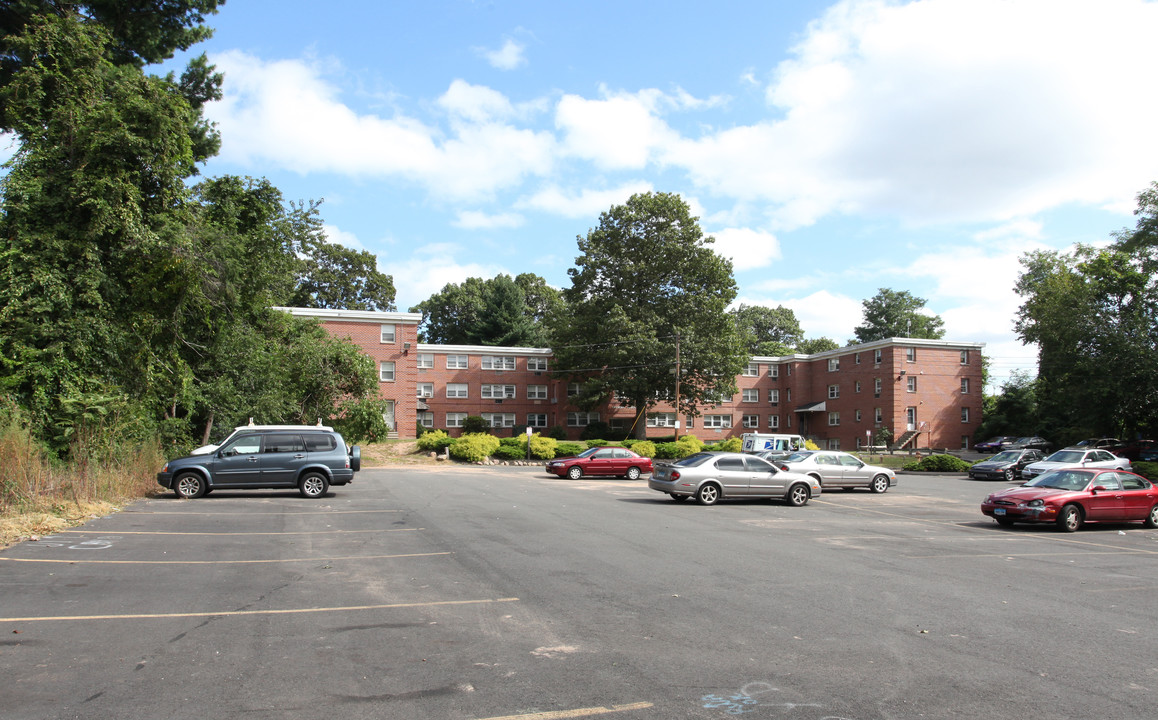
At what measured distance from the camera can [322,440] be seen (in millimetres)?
20578

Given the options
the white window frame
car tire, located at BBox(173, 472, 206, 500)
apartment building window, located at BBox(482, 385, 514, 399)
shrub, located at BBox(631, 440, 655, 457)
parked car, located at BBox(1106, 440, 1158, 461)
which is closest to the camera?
car tire, located at BBox(173, 472, 206, 500)

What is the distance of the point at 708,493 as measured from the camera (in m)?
20.7

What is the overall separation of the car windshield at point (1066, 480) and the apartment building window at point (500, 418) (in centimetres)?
5230

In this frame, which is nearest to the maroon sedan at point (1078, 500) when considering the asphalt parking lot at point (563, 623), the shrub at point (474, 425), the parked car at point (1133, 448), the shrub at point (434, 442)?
the asphalt parking lot at point (563, 623)

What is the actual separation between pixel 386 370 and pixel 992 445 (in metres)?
43.8

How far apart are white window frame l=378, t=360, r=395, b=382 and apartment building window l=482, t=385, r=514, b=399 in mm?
15387

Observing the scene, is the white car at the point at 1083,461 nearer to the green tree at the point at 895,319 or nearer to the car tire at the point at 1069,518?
the car tire at the point at 1069,518

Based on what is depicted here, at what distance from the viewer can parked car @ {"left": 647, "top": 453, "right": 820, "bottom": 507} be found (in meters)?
20.6

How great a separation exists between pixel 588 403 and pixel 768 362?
2311cm

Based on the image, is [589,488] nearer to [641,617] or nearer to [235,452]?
[235,452]

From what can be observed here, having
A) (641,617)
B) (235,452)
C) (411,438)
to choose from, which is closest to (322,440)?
(235,452)

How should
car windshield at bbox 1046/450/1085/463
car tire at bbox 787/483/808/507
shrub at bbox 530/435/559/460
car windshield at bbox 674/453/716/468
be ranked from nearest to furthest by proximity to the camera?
car windshield at bbox 674/453/716/468 → car tire at bbox 787/483/808/507 → car windshield at bbox 1046/450/1085/463 → shrub at bbox 530/435/559/460

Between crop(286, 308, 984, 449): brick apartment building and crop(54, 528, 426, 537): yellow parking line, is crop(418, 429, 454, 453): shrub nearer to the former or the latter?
crop(286, 308, 984, 449): brick apartment building

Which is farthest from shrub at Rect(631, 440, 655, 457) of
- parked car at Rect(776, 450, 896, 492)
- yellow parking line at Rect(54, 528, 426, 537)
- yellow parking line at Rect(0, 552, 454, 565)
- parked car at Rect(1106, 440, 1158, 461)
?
yellow parking line at Rect(0, 552, 454, 565)
